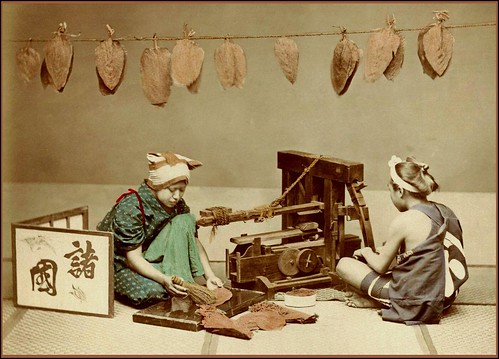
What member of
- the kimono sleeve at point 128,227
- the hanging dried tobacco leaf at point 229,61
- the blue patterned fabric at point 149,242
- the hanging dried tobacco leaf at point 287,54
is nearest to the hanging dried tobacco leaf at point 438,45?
the hanging dried tobacco leaf at point 287,54

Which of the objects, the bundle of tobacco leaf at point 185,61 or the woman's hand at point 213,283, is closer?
the bundle of tobacco leaf at point 185,61

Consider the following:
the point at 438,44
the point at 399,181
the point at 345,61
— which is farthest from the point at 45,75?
the point at 438,44

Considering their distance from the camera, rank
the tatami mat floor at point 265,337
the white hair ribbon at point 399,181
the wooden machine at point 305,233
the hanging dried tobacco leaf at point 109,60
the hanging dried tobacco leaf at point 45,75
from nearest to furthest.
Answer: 1. the tatami mat floor at point 265,337
2. the white hair ribbon at point 399,181
3. the hanging dried tobacco leaf at point 109,60
4. the hanging dried tobacco leaf at point 45,75
5. the wooden machine at point 305,233

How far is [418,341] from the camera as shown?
4051 mm

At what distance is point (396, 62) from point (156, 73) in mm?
1439

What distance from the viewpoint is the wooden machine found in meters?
4.77

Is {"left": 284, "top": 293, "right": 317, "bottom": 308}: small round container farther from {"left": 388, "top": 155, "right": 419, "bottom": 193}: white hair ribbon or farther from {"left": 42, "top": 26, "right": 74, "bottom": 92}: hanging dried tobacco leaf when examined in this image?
{"left": 42, "top": 26, "right": 74, "bottom": 92}: hanging dried tobacco leaf

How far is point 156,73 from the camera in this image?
15.0 ft

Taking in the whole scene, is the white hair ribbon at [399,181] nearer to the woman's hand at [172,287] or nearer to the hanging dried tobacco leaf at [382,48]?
the hanging dried tobacco leaf at [382,48]

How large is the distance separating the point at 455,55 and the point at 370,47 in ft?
11.3

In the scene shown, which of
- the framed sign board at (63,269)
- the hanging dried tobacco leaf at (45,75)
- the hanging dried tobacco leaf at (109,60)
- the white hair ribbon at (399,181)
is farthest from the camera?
the hanging dried tobacco leaf at (45,75)

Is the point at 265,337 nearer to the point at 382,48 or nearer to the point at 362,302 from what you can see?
the point at 362,302

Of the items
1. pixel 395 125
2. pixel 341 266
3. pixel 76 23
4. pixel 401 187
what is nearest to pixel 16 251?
pixel 341 266

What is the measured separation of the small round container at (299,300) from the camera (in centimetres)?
458
